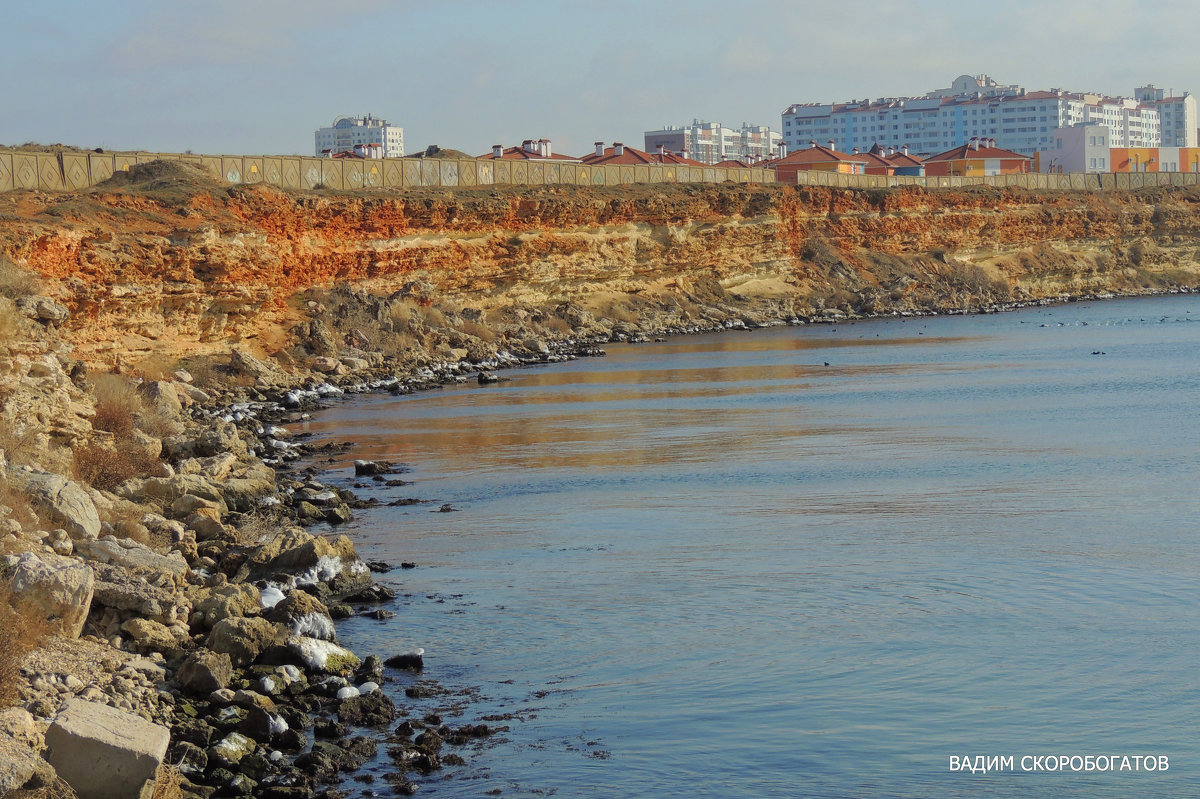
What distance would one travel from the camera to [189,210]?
4056cm

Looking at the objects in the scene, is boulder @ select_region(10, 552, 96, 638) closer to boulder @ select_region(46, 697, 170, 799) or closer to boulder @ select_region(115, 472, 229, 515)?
boulder @ select_region(46, 697, 170, 799)

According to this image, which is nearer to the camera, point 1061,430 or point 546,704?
point 546,704

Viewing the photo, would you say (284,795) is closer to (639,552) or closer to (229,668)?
(229,668)

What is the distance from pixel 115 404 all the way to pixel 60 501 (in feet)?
31.4

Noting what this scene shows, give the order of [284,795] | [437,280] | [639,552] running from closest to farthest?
[284,795] → [639,552] → [437,280]

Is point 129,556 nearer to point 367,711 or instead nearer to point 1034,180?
point 367,711

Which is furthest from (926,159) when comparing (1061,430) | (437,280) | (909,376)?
(1061,430)

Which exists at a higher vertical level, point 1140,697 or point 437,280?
point 437,280

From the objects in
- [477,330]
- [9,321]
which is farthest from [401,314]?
[9,321]

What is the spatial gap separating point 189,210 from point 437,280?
1470 cm

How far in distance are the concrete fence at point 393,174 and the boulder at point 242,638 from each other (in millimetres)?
32145

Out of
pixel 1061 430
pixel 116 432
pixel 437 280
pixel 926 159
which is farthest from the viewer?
pixel 926 159

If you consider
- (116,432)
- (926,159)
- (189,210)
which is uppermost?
(926,159)

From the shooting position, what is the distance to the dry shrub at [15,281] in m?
25.9
